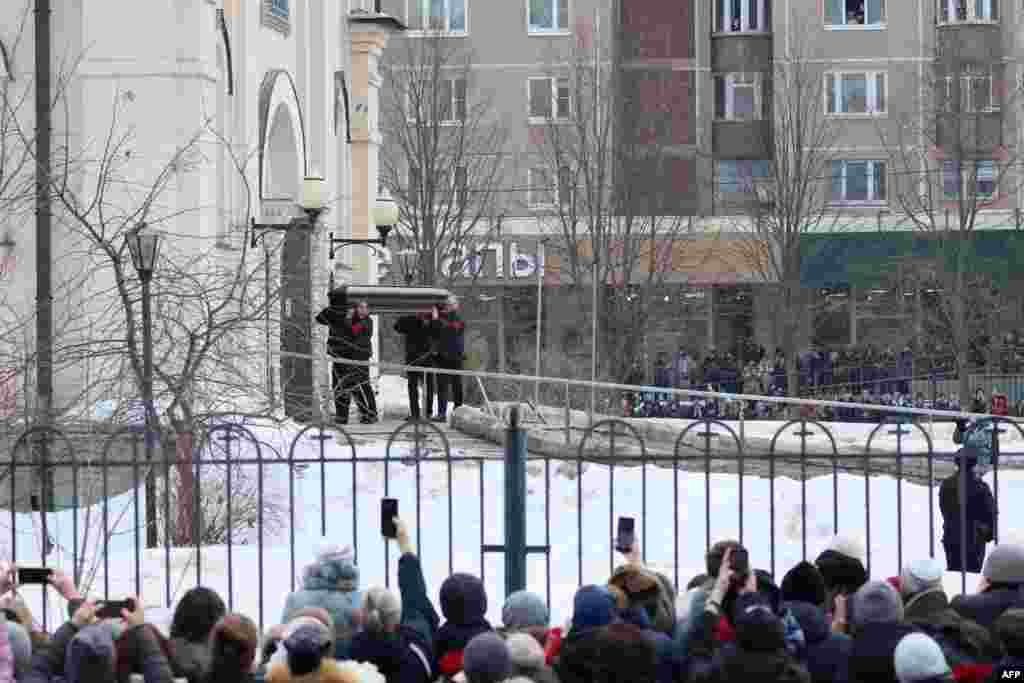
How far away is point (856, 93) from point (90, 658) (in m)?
44.8

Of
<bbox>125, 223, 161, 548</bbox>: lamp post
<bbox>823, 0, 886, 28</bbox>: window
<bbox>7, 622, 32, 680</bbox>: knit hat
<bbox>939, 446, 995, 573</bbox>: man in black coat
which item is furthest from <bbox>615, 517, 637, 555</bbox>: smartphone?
<bbox>823, 0, 886, 28</bbox>: window

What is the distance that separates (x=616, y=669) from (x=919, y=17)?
44950 mm

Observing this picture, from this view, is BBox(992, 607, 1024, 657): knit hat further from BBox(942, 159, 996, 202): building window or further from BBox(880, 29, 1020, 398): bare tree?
BBox(942, 159, 996, 202): building window

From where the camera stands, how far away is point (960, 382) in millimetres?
37531

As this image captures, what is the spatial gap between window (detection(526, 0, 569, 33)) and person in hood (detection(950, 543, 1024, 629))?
140ft

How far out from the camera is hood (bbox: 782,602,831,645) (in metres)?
8.12

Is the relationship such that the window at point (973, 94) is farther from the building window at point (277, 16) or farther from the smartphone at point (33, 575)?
the smartphone at point (33, 575)

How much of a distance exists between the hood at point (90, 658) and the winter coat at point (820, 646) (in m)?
2.58

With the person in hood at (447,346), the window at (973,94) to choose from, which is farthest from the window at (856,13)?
the person in hood at (447,346)

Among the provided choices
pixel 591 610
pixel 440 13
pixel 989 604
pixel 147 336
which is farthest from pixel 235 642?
pixel 440 13

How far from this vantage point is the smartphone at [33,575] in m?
8.70

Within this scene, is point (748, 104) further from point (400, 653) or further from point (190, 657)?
point (190, 657)

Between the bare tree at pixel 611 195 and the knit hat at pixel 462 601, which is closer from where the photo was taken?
the knit hat at pixel 462 601

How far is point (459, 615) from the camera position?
27.7ft
